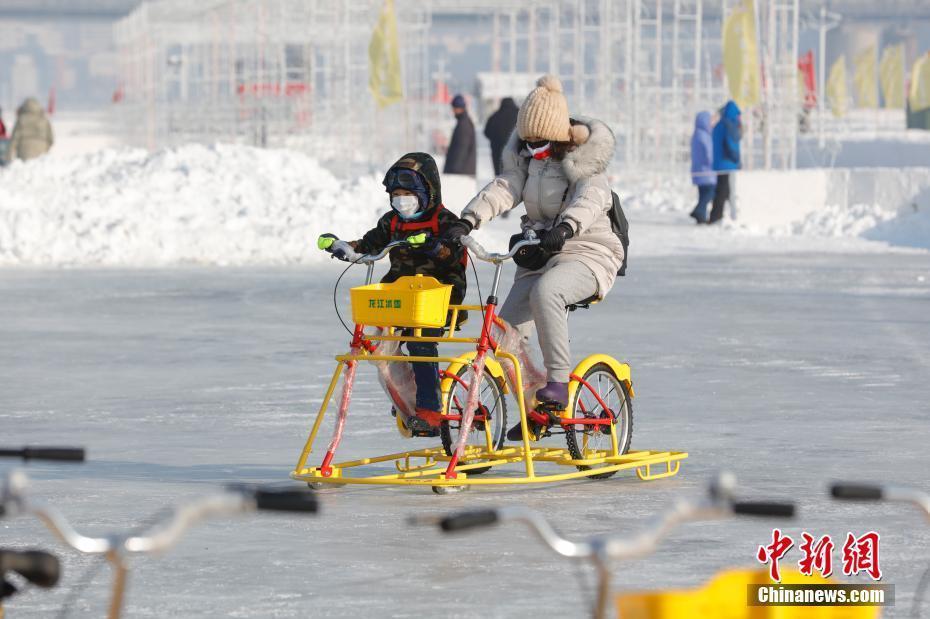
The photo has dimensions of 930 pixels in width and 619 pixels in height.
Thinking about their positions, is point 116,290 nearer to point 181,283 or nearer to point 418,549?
point 181,283

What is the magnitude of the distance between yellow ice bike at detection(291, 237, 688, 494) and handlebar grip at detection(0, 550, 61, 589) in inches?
159

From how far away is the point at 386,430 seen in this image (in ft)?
30.4

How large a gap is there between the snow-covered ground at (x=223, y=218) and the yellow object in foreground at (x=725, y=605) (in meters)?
18.1

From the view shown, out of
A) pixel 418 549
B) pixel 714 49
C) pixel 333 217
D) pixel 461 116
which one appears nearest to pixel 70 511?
pixel 418 549

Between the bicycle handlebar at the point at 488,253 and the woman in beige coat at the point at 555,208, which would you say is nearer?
the bicycle handlebar at the point at 488,253

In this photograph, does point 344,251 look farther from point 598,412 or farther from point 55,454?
point 55,454

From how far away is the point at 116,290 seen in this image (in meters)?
17.6

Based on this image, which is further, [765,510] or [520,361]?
[520,361]

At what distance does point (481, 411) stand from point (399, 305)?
770mm

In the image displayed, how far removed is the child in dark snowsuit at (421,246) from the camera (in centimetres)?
745

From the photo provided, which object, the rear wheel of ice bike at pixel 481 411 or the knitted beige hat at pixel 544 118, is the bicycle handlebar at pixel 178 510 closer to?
the rear wheel of ice bike at pixel 481 411

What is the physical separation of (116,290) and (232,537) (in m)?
11.4

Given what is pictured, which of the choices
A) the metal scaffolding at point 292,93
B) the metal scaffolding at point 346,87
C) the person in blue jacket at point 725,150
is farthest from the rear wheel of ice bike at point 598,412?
the metal scaffolding at point 292,93

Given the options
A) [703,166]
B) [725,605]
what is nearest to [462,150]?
[703,166]
